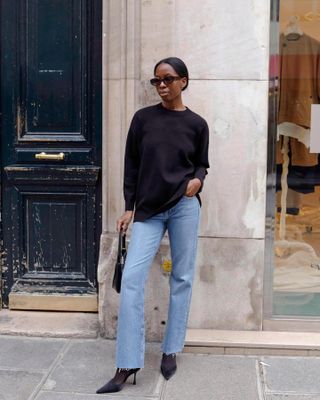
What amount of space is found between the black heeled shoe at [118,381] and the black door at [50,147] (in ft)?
3.99

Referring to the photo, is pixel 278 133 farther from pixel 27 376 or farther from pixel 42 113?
pixel 27 376

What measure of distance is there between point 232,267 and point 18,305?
171 centimetres

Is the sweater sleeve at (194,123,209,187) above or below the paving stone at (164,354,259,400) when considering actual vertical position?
above

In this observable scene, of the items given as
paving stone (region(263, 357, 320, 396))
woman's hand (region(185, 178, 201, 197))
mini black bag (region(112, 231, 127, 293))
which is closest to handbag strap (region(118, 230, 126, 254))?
mini black bag (region(112, 231, 127, 293))

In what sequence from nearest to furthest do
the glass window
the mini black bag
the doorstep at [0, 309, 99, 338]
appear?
the mini black bag < the glass window < the doorstep at [0, 309, 99, 338]

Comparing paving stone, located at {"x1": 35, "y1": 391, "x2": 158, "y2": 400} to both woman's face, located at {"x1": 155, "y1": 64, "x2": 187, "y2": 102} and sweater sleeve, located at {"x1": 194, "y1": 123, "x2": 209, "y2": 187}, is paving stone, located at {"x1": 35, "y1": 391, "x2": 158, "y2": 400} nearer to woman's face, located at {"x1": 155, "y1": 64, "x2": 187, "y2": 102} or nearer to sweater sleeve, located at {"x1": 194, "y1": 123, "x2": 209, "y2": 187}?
sweater sleeve, located at {"x1": 194, "y1": 123, "x2": 209, "y2": 187}

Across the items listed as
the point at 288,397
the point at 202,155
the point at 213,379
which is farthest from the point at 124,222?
the point at 288,397

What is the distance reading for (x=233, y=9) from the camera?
441 cm

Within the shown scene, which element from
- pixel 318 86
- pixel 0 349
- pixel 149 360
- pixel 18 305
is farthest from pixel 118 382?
pixel 318 86

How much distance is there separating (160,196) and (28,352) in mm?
1532

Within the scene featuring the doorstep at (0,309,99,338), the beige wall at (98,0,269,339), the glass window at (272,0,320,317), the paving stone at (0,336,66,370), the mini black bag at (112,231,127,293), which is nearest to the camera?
the mini black bag at (112,231,127,293)

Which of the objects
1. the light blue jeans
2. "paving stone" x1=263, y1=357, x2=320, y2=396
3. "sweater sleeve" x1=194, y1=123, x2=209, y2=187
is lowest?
"paving stone" x1=263, y1=357, x2=320, y2=396

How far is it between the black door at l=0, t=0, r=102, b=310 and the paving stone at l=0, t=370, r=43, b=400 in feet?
3.21

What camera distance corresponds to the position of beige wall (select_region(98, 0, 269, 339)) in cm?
443
